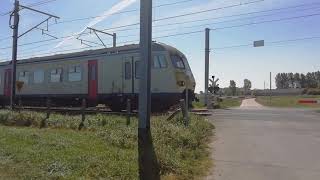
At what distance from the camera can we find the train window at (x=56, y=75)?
91.6 feet

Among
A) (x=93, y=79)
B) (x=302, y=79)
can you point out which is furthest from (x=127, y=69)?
(x=302, y=79)

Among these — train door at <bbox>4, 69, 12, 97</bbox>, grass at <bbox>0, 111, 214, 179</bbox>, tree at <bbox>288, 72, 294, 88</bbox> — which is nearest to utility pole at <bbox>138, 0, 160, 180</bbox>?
grass at <bbox>0, 111, 214, 179</bbox>

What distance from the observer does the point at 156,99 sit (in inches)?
891

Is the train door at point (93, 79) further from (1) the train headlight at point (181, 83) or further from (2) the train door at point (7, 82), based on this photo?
(2) the train door at point (7, 82)

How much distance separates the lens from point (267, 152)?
41.2ft

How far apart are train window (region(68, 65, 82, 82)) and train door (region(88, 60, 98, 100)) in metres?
0.86

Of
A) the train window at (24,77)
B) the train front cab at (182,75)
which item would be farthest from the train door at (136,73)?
the train window at (24,77)

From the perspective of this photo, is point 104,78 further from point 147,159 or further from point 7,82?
point 147,159

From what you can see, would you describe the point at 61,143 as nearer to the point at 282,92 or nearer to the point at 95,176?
the point at 95,176

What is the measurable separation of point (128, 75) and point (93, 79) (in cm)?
277

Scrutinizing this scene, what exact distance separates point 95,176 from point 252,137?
7.51 meters

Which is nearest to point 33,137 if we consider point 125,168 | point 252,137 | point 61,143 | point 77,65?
point 61,143

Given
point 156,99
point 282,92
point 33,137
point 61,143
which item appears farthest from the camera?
point 282,92

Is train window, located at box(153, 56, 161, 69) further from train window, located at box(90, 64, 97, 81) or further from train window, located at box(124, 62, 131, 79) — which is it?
train window, located at box(90, 64, 97, 81)
